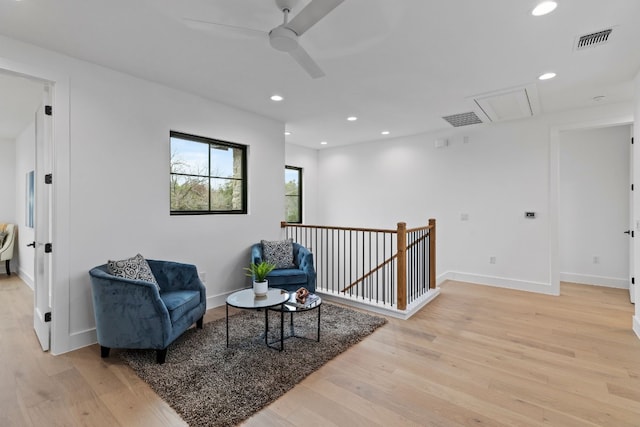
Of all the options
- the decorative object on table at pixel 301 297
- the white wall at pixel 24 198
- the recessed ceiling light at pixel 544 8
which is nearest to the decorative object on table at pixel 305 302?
the decorative object on table at pixel 301 297

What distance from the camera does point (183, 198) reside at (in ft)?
12.6

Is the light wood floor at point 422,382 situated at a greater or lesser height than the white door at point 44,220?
lesser

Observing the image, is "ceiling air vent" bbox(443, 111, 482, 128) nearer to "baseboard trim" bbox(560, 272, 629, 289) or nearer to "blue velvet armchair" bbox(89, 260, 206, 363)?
"baseboard trim" bbox(560, 272, 629, 289)

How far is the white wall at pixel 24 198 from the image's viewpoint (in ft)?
16.5

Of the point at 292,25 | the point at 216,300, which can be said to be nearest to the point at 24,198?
the point at 216,300

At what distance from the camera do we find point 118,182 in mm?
3156

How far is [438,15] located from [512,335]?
3087 mm

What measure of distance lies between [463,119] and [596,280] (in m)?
3.47

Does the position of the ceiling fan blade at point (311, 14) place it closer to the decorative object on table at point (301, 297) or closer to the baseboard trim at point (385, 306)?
the decorative object on table at point (301, 297)

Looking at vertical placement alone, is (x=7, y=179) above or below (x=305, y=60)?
below

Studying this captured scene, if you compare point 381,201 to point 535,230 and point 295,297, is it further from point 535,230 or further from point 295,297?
point 295,297

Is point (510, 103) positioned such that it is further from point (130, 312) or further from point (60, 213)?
point (60, 213)

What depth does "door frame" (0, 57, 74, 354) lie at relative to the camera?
2768mm

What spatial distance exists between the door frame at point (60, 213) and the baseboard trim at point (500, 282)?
16.8 ft
